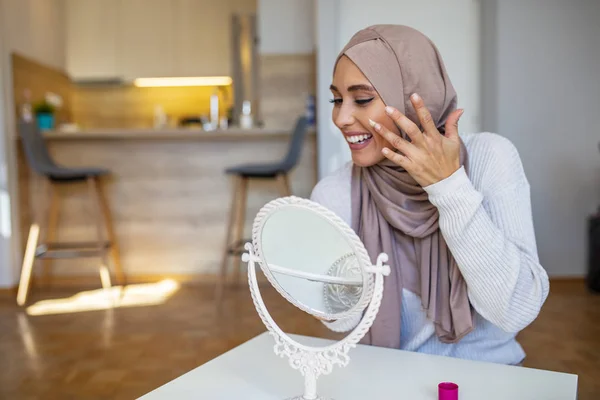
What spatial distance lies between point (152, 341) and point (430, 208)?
7.01 feet

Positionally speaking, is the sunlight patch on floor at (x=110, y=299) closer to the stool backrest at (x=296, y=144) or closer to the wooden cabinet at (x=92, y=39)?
the stool backrest at (x=296, y=144)

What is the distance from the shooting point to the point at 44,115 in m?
4.27

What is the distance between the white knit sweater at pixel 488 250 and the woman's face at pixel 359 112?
0.17 metres

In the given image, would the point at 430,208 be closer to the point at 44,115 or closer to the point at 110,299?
the point at 110,299

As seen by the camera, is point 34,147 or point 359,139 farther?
point 34,147

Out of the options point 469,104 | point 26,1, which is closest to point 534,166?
point 469,104

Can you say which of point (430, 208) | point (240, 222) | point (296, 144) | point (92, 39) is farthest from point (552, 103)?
point (92, 39)

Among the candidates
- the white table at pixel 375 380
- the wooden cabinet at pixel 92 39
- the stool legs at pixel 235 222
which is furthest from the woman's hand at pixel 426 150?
the wooden cabinet at pixel 92 39

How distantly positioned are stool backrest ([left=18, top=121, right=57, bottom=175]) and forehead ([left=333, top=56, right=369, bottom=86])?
3.07m

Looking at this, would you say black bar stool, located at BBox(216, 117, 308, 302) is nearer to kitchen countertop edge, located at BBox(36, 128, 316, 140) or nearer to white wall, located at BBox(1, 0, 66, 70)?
kitchen countertop edge, located at BBox(36, 128, 316, 140)

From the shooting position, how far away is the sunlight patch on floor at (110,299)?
11.9 ft

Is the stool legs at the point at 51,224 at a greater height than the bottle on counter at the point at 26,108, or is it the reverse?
the bottle on counter at the point at 26,108

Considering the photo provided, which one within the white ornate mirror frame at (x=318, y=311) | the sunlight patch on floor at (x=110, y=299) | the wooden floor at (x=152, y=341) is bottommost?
the sunlight patch on floor at (x=110, y=299)

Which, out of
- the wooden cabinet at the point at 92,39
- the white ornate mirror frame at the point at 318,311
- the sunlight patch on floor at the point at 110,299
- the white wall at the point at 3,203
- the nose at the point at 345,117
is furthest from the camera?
the wooden cabinet at the point at 92,39
